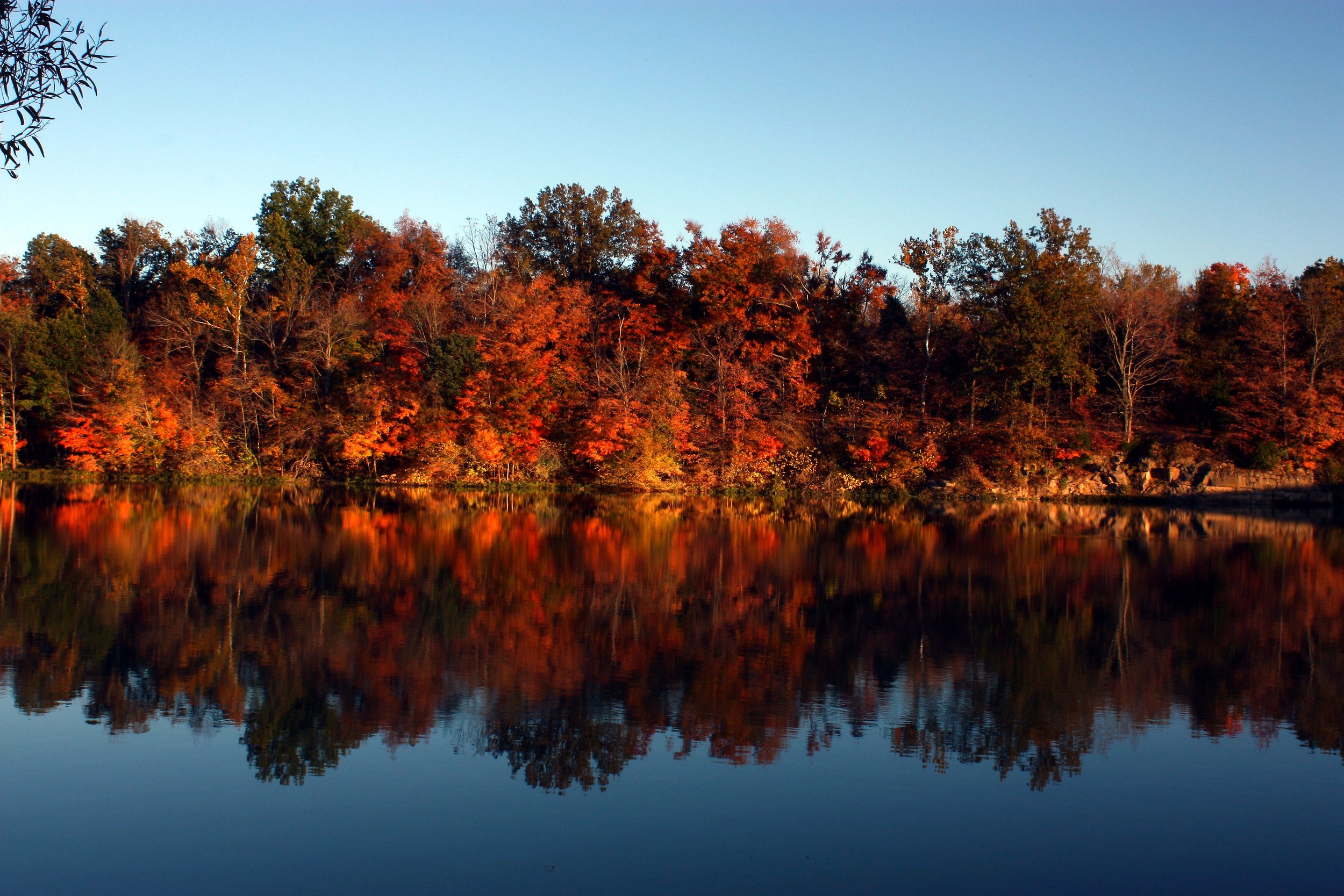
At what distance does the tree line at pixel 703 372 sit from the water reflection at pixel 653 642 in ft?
51.1

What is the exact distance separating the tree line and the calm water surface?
807 inches

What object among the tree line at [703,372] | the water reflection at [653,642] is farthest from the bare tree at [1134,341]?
the water reflection at [653,642]

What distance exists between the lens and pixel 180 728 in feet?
26.3

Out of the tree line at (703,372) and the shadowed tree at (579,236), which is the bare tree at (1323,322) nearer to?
the tree line at (703,372)

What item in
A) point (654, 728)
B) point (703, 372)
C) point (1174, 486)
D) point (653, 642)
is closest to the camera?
point (654, 728)

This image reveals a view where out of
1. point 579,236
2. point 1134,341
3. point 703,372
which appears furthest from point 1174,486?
point 579,236

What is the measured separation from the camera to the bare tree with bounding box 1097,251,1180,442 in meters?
37.5

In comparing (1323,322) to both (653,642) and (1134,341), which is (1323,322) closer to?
(1134,341)

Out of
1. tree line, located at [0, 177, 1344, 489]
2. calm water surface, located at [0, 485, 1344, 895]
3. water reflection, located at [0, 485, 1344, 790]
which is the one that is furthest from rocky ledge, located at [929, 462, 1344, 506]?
calm water surface, located at [0, 485, 1344, 895]

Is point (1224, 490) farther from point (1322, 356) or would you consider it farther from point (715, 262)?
point (715, 262)

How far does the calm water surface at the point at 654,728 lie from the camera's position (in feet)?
19.4

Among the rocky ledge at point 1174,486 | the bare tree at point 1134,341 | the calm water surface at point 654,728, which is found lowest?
the calm water surface at point 654,728

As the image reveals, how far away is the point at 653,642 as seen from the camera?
37.3 feet

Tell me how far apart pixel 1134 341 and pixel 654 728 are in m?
36.3
